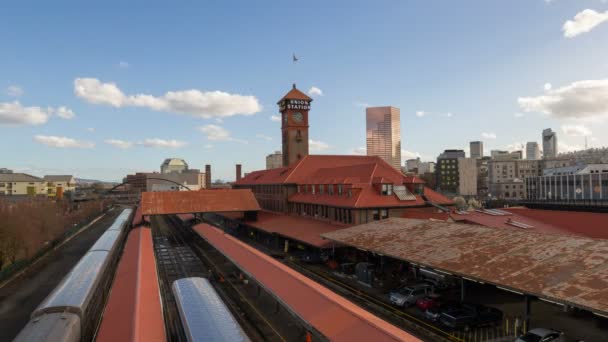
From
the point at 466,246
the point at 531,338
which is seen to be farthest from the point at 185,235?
the point at 531,338

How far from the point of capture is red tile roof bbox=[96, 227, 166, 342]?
1933 centimetres

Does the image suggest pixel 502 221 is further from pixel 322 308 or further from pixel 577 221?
pixel 322 308

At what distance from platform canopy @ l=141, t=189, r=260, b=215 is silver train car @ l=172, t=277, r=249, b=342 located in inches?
1618

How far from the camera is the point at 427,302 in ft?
97.6

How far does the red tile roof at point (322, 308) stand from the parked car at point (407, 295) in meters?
7.57

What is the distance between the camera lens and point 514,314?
94.4ft

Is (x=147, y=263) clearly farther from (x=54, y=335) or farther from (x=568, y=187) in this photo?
(x=568, y=187)

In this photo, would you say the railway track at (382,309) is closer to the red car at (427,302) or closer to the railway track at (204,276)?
the red car at (427,302)

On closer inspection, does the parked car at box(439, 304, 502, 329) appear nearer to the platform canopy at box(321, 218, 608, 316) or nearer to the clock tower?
the platform canopy at box(321, 218, 608, 316)

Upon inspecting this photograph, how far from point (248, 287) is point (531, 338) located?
24.0m

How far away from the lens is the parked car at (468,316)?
25.6 meters

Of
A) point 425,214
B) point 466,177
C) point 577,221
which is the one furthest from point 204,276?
point 466,177

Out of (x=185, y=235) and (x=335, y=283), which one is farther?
(x=185, y=235)

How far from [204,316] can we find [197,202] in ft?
169
